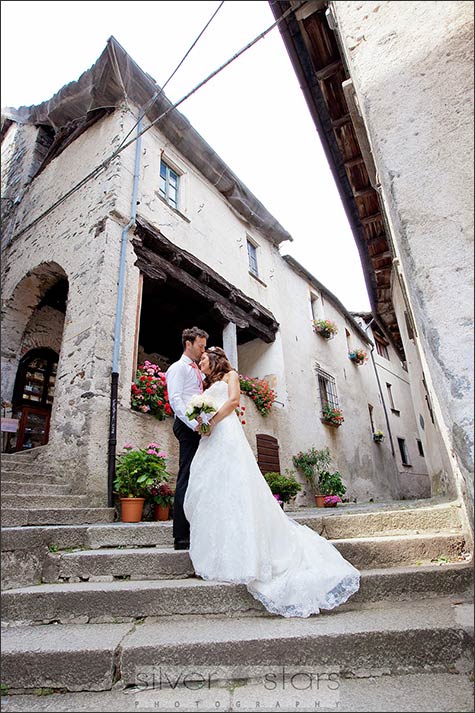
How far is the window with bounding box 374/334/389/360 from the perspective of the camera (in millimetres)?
16528

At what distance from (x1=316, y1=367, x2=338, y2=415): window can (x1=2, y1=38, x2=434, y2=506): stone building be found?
7 centimetres

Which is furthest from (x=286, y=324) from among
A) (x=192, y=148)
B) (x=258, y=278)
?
(x=192, y=148)

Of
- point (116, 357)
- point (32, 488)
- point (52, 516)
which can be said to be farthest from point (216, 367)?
point (32, 488)

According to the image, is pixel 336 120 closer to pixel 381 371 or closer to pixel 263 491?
pixel 263 491

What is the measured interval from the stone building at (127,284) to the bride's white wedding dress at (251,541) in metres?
2.27

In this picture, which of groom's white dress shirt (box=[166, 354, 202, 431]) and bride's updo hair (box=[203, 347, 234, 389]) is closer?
groom's white dress shirt (box=[166, 354, 202, 431])

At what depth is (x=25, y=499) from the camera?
3531mm

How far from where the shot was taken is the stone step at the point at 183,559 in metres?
2.30

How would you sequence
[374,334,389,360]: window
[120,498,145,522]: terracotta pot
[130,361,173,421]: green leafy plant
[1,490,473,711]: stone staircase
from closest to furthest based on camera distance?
[1,490,473,711]: stone staircase
[120,498,145,522]: terracotta pot
[130,361,173,421]: green leafy plant
[374,334,389,360]: window

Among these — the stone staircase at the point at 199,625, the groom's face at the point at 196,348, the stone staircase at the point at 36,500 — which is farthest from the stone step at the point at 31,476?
the groom's face at the point at 196,348

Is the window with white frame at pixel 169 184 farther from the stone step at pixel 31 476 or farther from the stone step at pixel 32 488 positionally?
the stone step at pixel 32 488

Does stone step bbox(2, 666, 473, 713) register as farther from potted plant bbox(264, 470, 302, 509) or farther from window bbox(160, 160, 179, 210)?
window bbox(160, 160, 179, 210)

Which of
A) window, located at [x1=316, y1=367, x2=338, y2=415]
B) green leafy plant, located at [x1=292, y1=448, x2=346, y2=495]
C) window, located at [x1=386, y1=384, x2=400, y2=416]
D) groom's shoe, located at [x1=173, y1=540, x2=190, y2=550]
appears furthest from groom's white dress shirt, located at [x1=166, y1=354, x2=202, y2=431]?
window, located at [x1=386, y1=384, x2=400, y2=416]

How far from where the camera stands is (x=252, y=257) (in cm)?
968
